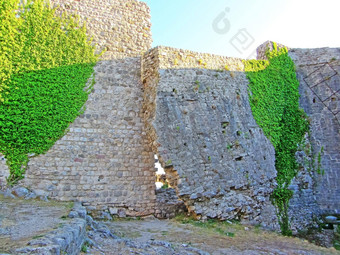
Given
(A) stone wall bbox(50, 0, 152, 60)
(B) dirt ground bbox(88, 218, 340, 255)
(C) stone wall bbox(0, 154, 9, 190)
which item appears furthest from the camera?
(A) stone wall bbox(50, 0, 152, 60)

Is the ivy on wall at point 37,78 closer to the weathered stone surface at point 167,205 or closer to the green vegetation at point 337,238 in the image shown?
the weathered stone surface at point 167,205

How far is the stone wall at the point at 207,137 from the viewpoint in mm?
7906

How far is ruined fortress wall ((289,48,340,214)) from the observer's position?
1082 cm

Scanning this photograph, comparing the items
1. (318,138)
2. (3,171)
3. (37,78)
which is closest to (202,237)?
(3,171)

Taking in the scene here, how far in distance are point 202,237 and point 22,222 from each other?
371 centimetres

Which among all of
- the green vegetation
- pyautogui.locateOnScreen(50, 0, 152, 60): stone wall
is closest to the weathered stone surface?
pyautogui.locateOnScreen(50, 0, 152, 60): stone wall

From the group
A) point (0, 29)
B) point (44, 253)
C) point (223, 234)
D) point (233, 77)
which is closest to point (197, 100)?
point (233, 77)

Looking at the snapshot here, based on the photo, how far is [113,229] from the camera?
6.50m

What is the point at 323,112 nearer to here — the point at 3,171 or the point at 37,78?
the point at 37,78

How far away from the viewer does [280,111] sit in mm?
10961

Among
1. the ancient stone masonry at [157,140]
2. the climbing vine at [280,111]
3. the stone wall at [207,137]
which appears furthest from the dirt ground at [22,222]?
the climbing vine at [280,111]

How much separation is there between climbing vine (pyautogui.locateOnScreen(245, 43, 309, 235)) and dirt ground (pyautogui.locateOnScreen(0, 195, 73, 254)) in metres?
7.27

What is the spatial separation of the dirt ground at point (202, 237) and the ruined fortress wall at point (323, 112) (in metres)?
4.08

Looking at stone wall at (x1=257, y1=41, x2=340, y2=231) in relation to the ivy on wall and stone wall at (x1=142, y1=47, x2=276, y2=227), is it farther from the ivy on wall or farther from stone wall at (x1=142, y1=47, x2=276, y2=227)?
the ivy on wall
